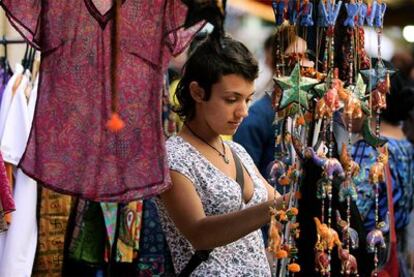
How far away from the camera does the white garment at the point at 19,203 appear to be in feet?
13.0

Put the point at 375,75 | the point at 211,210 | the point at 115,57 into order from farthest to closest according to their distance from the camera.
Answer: the point at 211,210
the point at 375,75
the point at 115,57

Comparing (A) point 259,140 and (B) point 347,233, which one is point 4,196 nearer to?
(B) point 347,233

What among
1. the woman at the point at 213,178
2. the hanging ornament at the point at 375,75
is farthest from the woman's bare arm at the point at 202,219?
the hanging ornament at the point at 375,75

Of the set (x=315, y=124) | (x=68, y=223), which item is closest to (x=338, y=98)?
(x=315, y=124)

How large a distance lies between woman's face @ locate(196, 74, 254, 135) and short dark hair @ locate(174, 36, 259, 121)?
18 millimetres

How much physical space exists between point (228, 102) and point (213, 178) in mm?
250

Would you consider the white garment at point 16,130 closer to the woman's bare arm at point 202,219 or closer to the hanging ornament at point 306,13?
the woman's bare arm at point 202,219

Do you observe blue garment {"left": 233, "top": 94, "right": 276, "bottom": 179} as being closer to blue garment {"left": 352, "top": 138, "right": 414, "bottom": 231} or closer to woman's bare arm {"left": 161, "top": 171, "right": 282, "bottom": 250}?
blue garment {"left": 352, "top": 138, "right": 414, "bottom": 231}

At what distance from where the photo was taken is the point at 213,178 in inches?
121

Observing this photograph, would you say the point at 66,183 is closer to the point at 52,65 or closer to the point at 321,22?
the point at 52,65

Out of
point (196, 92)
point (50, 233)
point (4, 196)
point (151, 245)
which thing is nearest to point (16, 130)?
point (50, 233)

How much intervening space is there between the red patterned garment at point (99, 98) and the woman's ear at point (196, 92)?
29 centimetres

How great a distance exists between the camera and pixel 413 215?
16.8 ft

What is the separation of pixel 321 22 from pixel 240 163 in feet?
2.05
